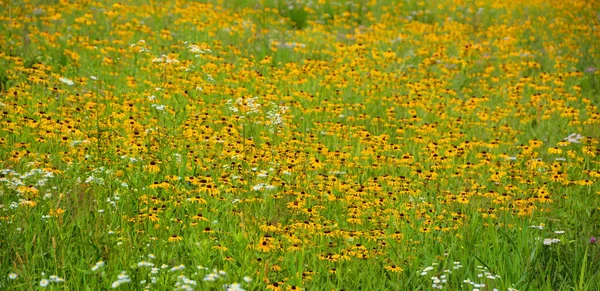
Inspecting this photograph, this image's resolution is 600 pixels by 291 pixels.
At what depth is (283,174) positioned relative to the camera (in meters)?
5.38

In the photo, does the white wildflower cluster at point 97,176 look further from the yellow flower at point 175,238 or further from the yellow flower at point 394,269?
the yellow flower at point 394,269

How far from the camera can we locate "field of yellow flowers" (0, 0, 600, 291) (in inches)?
155

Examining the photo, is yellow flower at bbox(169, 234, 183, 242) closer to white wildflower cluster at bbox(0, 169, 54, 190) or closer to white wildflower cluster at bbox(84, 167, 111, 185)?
white wildflower cluster at bbox(84, 167, 111, 185)

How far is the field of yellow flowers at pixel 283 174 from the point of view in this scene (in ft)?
12.9

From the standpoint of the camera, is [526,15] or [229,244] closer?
[229,244]

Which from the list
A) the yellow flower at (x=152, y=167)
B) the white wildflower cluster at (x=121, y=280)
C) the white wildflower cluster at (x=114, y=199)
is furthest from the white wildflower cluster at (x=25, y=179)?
the white wildflower cluster at (x=121, y=280)

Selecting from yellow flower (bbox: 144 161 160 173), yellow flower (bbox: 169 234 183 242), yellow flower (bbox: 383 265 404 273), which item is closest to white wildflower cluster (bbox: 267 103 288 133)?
yellow flower (bbox: 144 161 160 173)

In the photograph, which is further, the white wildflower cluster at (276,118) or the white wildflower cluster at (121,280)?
the white wildflower cluster at (276,118)

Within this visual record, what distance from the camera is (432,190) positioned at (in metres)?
5.61

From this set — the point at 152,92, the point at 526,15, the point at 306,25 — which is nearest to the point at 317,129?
the point at 152,92

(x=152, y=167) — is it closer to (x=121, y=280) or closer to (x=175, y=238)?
(x=175, y=238)

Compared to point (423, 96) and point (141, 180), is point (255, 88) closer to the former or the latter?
point (423, 96)

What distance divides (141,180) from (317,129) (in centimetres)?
220

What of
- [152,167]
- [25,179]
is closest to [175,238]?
[152,167]
